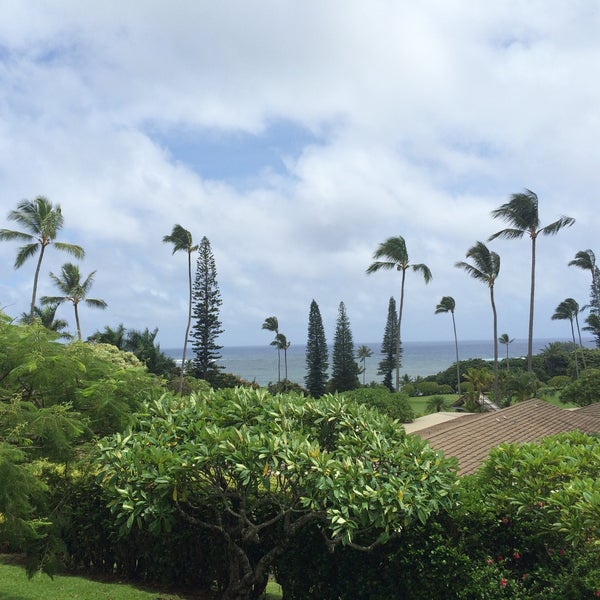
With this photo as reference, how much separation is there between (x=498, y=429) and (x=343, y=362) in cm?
3711

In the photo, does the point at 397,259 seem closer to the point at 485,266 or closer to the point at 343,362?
the point at 485,266

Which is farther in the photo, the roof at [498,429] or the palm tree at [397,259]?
the palm tree at [397,259]

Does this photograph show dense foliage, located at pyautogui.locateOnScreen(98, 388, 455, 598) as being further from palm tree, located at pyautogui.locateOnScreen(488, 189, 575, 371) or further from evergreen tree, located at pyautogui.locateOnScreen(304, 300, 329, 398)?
evergreen tree, located at pyautogui.locateOnScreen(304, 300, 329, 398)

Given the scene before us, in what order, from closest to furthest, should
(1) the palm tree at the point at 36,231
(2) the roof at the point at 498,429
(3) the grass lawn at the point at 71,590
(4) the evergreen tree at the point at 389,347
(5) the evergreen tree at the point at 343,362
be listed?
1. (3) the grass lawn at the point at 71,590
2. (2) the roof at the point at 498,429
3. (1) the palm tree at the point at 36,231
4. (5) the evergreen tree at the point at 343,362
5. (4) the evergreen tree at the point at 389,347

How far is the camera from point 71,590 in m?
7.19

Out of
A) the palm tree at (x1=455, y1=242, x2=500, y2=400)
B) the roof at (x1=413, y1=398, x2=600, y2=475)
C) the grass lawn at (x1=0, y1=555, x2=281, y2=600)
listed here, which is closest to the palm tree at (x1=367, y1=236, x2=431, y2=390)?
the palm tree at (x1=455, y1=242, x2=500, y2=400)

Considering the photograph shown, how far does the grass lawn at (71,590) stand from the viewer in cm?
690

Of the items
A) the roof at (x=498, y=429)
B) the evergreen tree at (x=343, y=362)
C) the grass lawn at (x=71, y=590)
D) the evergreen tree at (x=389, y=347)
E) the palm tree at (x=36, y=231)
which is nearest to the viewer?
the grass lawn at (x=71, y=590)

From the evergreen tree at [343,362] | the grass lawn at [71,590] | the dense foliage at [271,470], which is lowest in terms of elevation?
the grass lawn at [71,590]

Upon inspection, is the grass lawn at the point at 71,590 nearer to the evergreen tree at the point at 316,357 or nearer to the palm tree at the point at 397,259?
the palm tree at the point at 397,259

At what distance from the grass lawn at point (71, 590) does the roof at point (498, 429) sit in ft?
15.9

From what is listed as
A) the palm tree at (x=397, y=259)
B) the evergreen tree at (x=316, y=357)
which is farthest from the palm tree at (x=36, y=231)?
the evergreen tree at (x=316, y=357)

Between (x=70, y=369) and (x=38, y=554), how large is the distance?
2233mm

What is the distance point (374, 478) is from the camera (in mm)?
5551
